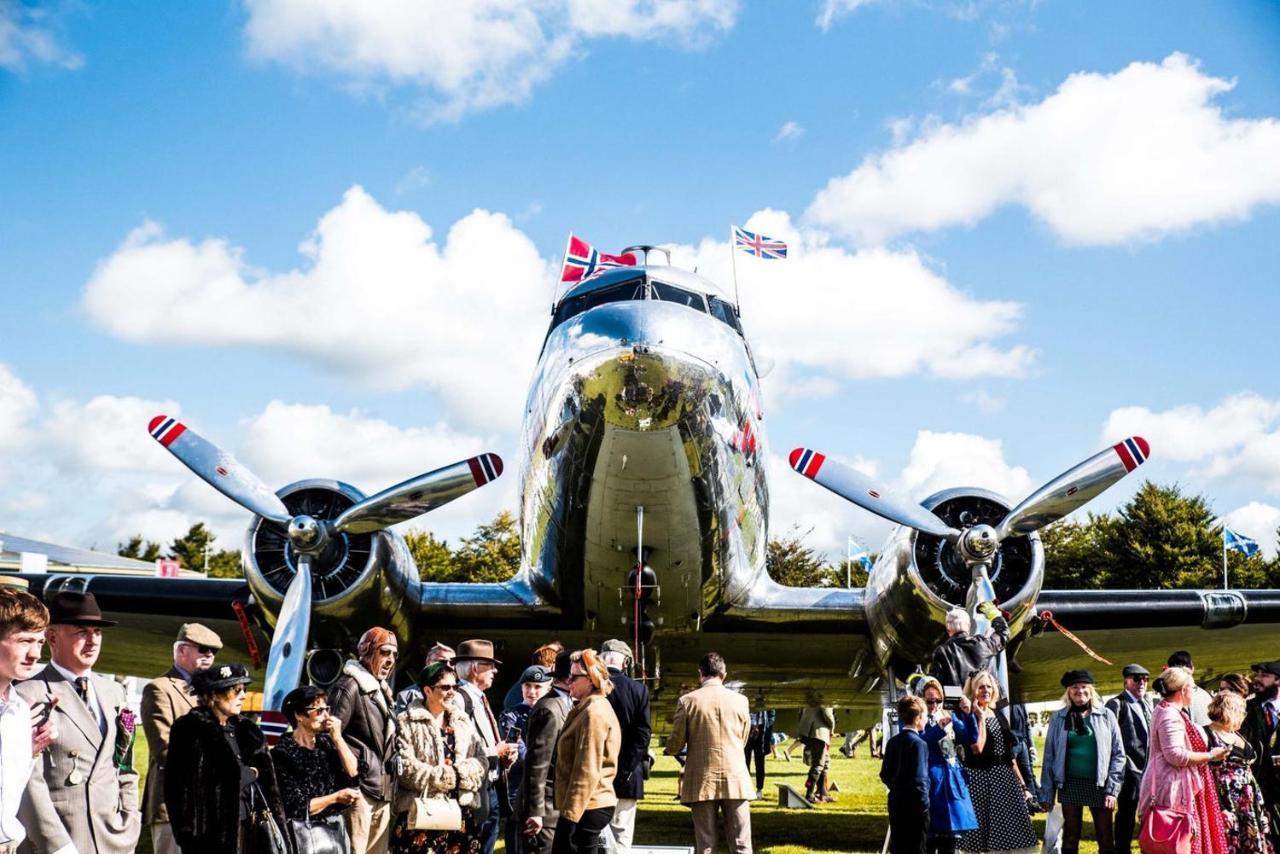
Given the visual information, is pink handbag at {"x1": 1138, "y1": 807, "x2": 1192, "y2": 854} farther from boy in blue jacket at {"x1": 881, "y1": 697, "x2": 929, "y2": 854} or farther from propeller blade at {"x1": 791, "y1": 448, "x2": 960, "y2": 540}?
propeller blade at {"x1": 791, "y1": 448, "x2": 960, "y2": 540}

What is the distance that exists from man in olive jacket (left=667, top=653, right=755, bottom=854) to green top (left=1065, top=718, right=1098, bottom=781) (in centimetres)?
278

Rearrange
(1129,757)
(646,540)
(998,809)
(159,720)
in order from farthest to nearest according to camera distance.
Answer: (646,540) → (1129,757) → (998,809) → (159,720)

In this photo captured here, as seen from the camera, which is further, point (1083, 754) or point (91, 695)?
point (1083, 754)

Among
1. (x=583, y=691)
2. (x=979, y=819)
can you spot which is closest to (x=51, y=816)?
(x=583, y=691)

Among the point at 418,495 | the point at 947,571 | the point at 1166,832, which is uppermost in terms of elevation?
the point at 418,495

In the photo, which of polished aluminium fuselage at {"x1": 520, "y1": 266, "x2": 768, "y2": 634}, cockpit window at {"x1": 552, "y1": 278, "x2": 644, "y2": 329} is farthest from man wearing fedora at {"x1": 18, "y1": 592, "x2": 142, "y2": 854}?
cockpit window at {"x1": 552, "y1": 278, "x2": 644, "y2": 329}

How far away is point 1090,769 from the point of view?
8.45m

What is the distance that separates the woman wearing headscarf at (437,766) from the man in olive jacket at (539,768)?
309mm

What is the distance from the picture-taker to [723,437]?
1082 cm

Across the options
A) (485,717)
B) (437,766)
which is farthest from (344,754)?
(485,717)

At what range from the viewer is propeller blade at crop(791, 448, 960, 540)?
1162cm

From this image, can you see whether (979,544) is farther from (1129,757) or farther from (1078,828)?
(1078,828)

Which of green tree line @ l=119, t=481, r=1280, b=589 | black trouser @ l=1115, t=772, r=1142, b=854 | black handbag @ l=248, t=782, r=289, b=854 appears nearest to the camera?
black handbag @ l=248, t=782, r=289, b=854

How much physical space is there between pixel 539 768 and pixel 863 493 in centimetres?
651
